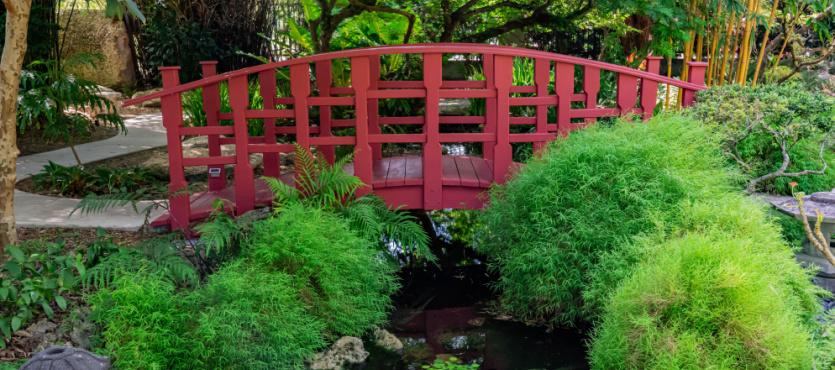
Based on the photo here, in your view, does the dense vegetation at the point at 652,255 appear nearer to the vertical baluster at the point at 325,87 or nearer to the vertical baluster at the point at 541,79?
the vertical baluster at the point at 541,79

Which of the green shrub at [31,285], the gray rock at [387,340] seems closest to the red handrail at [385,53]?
the green shrub at [31,285]

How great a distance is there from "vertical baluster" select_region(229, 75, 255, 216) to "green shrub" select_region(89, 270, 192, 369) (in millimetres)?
1526

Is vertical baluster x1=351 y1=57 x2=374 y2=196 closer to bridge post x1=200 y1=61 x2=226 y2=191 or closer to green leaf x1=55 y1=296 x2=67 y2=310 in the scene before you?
bridge post x1=200 y1=61 x2=226 y2=191

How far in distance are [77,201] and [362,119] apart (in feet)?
9.33

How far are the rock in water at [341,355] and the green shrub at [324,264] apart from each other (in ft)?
0.29

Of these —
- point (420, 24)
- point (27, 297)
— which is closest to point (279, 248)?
point (27, 297)

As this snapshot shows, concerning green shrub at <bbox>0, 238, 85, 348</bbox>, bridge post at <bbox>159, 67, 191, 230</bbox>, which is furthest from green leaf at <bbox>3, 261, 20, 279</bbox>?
bridge post at <bbox>159, 67, 191, 230</bbox>

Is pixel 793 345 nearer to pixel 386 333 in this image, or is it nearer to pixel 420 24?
pixel 386 333

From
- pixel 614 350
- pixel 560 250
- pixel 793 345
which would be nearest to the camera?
pixel 793 345

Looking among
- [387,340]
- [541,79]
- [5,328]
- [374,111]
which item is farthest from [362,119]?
[5,328]

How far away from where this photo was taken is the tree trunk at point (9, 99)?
13.9ft

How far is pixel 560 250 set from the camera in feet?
14.8

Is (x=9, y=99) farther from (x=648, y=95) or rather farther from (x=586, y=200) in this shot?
(x=648, y=95)

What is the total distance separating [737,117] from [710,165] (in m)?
0.85
